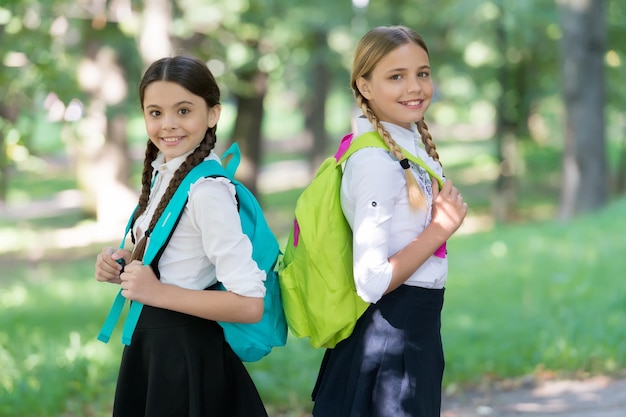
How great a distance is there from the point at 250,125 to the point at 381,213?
16359mm

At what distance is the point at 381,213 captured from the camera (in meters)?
2.71

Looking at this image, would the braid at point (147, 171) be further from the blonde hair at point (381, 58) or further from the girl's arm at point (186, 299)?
the blonde hair at point (381, 58)

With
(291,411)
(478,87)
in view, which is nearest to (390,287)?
(291,411)

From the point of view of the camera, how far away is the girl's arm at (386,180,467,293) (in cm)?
274

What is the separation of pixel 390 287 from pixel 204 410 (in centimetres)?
70

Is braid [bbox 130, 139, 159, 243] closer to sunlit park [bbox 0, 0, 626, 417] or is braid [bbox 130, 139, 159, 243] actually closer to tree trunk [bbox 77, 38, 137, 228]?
sunlit park [bbox 0, 0, 626, 417]

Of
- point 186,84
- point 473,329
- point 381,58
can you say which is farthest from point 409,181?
point 473,329

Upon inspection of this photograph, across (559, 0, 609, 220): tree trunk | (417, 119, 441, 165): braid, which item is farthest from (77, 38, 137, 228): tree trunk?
(417, 119, 441, 165): braid

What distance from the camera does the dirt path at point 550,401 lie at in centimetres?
506

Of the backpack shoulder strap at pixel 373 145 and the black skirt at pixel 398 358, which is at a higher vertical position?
the backpack shoulder strap at pixel 373 145

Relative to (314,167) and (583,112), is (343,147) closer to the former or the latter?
(583,112)

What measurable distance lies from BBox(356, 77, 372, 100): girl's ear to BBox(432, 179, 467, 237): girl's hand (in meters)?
0.38

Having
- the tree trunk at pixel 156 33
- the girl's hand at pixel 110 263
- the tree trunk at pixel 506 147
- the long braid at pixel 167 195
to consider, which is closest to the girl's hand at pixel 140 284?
the long braid at pixel 167 195

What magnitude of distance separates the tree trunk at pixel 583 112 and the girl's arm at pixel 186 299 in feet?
37.5
